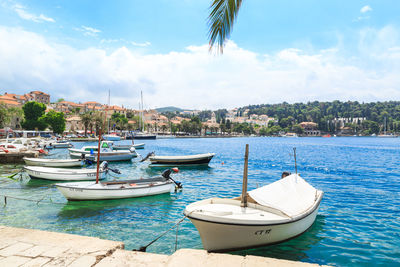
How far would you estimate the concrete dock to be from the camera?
446 cm

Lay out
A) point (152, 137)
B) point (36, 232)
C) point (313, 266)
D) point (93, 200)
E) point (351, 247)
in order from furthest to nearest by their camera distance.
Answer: point (152, 137) → point (93, 200) → point (351, 247) → point (36, 232) → point (313, 266)

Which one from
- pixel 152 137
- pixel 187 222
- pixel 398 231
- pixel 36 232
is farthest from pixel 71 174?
pixel 152 137

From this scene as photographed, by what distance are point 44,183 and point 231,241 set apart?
52.3 ft

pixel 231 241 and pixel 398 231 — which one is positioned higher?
pixel 231 241

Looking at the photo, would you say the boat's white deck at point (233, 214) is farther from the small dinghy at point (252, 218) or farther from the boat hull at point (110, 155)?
the boat hull at point (110, 155)

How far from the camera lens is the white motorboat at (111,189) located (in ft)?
40.7

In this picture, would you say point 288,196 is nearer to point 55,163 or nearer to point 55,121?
point 55,163

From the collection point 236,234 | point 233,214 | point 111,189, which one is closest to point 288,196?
point 233,214

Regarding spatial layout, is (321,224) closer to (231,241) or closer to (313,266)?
(231,241)

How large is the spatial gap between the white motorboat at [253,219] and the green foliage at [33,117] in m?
81.3

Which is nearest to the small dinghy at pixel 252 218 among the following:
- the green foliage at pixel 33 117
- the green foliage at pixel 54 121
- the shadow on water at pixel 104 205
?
the shadow on water at pixel 104 205

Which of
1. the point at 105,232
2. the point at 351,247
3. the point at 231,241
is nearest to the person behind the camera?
the point at 231,241

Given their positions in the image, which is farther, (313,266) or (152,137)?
(152,137)

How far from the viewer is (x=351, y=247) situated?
7.99 metres
